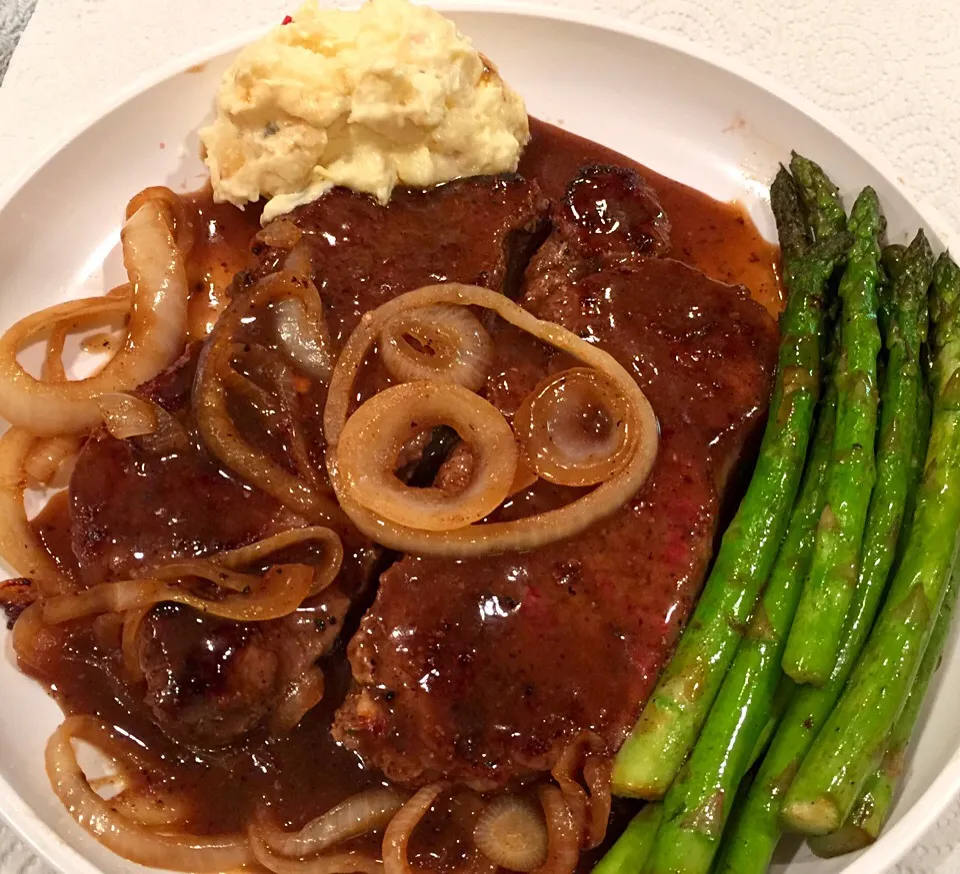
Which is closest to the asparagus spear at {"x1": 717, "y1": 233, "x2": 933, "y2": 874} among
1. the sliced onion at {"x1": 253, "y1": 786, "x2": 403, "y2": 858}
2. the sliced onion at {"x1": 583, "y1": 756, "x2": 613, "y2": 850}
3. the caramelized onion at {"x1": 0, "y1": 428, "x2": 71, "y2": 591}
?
the sliced onion at {"x1": 583, "y1": 756, "x2": 613, "y2": 850}

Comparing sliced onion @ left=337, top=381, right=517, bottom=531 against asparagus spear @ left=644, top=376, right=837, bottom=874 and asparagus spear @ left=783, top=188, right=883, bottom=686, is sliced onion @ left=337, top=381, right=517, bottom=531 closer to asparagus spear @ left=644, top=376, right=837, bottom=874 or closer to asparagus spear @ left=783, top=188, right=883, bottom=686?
asparagus spear @ left=644, top=376, right=837, bottom=874

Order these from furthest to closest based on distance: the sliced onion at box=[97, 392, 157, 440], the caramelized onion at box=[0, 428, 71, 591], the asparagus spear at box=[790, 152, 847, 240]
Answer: the asparagus spear at box=[790, 152, 847, 240] < the caramelized onion at box=[0, 428, 71, 591] < the sliced onion at box=[97, 392, 157, 440]

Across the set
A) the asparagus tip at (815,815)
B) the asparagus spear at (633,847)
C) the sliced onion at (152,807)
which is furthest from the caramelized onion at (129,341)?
the asparagus tip at (815,815)

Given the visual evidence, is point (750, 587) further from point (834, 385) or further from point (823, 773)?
point (834, 385)

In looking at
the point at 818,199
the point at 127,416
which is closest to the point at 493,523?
the point at 127,416

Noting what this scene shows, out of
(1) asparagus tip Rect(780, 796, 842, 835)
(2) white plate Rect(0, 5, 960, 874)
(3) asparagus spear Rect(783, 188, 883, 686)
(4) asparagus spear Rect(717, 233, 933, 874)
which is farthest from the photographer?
(2) white plate Rect(0, 5, 960, 874)

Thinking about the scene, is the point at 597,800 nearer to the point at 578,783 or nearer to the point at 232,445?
the point at 578,783
